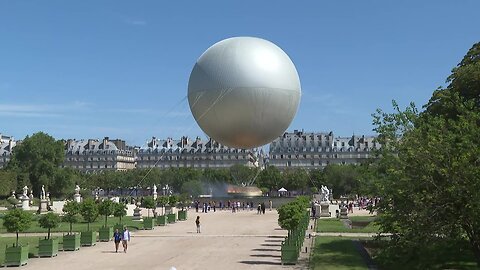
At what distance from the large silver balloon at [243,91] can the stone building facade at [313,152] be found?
394 ft

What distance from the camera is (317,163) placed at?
161875mm

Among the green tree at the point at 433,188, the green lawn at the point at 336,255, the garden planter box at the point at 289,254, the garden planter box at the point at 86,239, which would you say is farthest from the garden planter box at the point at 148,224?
the green tree at the point at 433,188

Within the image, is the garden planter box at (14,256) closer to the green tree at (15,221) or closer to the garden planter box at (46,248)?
the garden planter box at (46,248)

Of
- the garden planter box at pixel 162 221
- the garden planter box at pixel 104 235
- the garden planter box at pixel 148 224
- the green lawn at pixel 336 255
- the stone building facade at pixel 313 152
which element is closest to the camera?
the green lawn at pixel 336 255

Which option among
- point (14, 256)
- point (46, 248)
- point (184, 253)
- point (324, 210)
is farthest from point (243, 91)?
point (324, 210)

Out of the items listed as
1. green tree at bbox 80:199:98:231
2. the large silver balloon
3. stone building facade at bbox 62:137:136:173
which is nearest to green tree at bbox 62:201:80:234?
green tree at bbox 80:199:98:231

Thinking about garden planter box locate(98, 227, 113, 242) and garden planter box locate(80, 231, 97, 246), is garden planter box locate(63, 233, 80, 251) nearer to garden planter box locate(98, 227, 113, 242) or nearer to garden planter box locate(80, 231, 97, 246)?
garden planter box locate(80, 231, 97, 246)

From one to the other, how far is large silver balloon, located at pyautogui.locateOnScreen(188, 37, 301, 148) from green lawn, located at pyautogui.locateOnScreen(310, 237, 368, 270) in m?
9.50

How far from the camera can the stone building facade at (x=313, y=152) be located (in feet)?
528

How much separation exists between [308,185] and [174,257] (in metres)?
101

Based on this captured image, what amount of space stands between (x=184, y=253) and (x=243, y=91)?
13053 millimetres

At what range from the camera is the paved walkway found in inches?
906

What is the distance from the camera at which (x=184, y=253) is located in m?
26.8

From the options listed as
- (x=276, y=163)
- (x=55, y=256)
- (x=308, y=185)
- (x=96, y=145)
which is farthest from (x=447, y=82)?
(x=96, y=145)
